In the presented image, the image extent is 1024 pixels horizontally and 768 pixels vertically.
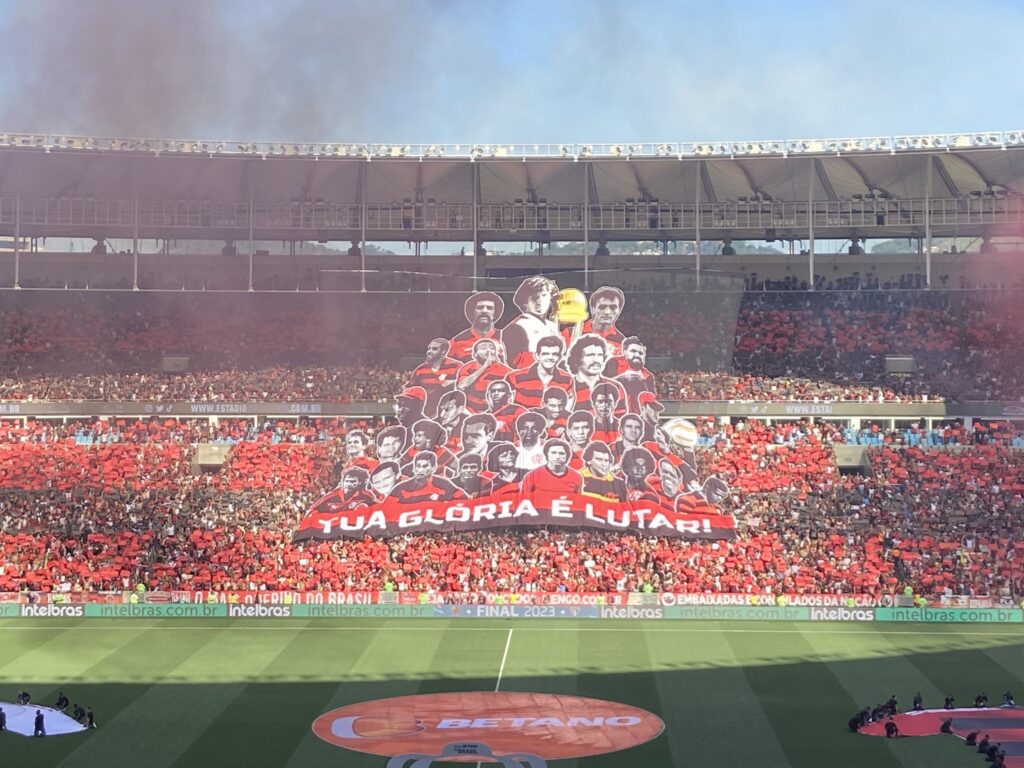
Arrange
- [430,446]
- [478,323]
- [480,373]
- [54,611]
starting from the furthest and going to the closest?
[478,323], [480,373], [430,446], [54,611]

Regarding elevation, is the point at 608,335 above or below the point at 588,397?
above

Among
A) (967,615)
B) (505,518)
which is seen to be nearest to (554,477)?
(505,518)

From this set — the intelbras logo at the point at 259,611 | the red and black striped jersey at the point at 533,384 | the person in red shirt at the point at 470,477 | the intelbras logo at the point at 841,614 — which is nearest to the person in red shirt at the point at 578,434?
the red and black striped jersey at the point at 533,384

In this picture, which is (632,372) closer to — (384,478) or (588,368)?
(588,368)

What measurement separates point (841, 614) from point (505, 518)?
1370 centimetres

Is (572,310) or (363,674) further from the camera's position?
(572,310)

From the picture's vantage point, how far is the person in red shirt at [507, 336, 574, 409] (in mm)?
54750

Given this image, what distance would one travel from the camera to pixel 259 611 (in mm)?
45438

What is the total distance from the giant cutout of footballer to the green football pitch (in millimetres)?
8625

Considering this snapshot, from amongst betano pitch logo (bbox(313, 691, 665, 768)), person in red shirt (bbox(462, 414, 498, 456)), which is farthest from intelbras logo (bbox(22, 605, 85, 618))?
betano pitch logo (bbox(313, 691, 665, 768))

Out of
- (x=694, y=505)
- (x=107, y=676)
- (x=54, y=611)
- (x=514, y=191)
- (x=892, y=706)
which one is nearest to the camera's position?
(x=892, y=706)

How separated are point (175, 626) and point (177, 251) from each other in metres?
30.9

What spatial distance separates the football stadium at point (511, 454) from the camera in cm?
3303

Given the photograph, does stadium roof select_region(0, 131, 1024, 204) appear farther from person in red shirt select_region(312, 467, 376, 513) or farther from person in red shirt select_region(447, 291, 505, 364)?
person in red shirt select_region(312, 467, 376, 513)
